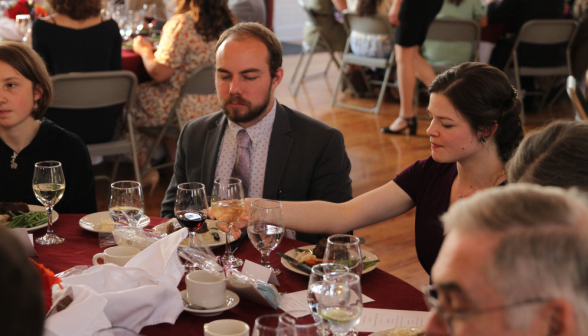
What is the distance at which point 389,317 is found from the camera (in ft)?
3.99

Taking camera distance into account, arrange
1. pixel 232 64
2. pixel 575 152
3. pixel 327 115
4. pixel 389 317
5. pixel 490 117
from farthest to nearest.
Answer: pixel 327 115
pixel 232 64
pixel 490 117
pixel 389 317
pixel 575 152

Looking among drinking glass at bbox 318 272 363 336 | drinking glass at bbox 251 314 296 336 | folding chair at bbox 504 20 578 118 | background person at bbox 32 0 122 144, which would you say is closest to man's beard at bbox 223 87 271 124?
drinking glass at bbox 318 272 363 336

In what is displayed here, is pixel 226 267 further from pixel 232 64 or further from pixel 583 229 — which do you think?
pixel 232 64

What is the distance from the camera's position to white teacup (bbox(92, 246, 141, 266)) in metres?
1.31

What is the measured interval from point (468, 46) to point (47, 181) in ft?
14.9

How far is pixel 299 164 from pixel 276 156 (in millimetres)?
89

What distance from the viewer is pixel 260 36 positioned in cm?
220

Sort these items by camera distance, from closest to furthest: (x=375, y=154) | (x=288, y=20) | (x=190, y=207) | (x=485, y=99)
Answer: (x=190, y=207), (x=485, y=99), (x=375, y=154), (x=288, y=20)

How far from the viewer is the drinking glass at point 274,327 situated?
843mm

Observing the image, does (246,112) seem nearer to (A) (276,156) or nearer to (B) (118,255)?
(A) (276,156)

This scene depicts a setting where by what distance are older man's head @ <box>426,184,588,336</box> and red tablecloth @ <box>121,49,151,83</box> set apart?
3.55 meters

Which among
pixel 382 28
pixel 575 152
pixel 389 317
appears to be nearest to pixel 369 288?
pixel 389 317

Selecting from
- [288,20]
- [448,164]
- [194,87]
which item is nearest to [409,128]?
[194,87]

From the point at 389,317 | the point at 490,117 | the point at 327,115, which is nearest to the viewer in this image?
the point at 389,317
